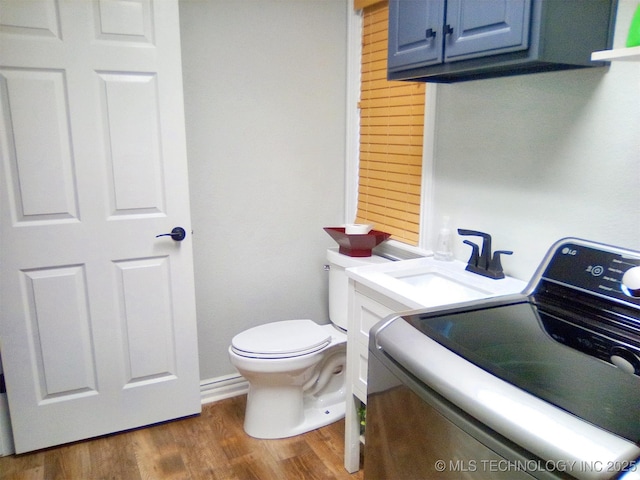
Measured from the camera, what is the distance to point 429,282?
1.78 m

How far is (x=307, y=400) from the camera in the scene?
2.39 m

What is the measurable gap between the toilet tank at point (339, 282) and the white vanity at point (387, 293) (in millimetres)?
405

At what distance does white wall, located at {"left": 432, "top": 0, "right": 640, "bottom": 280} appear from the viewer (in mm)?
1328

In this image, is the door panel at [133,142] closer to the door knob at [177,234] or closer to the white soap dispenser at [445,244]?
the door knob at [177,234]

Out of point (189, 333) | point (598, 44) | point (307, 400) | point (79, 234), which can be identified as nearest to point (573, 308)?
point (598, 44)

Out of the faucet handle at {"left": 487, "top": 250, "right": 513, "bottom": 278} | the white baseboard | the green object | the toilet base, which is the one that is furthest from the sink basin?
the white baseboard

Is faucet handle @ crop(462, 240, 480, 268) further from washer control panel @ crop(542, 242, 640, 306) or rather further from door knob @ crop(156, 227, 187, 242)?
door knob @ crop(156, 227, 187, 242)

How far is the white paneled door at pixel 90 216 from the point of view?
6.07 feet

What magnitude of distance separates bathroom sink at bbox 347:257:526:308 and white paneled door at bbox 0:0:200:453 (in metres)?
0.96

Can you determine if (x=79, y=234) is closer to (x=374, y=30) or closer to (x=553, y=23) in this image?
(x=374, y=30)

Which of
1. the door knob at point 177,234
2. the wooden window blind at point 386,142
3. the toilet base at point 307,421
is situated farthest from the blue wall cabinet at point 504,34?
the toilet base at point 307,421

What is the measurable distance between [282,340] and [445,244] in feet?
2.74

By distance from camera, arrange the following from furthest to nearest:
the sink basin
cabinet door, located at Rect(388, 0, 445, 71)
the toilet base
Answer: the toilet base, the sink basin, cabinet door, located at Rect(388, 0, 445, 71)

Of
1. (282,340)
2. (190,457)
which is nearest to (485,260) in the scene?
(282,340)
